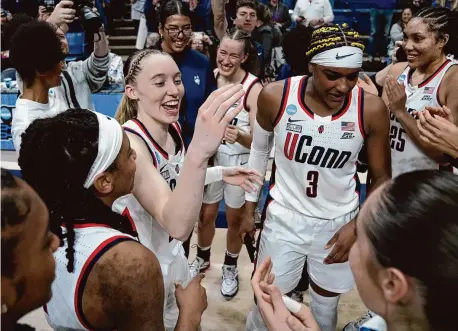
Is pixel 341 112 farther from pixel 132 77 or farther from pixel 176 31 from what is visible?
pixel 176 31

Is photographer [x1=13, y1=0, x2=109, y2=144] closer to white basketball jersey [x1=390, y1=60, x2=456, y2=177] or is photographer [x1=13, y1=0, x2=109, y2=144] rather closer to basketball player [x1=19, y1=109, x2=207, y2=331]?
basketball player [x1=19, y1=109, x2=207, y2=331]

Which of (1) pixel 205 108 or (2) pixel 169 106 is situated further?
(2) pixel 169 106

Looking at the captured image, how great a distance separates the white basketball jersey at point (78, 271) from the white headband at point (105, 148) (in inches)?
6.1

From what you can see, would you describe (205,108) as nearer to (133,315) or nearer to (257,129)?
(133,315)

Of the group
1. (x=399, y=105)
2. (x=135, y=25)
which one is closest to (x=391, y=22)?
(x=135, y=25)

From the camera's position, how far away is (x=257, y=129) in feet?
8.30

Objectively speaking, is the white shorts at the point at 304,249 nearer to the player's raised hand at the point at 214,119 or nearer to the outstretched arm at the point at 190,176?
the outstretched arm at the point at 190,176

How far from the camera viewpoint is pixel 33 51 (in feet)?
8.71

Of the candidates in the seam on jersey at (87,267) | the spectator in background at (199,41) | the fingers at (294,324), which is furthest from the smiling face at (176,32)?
the fingers at (294,324)

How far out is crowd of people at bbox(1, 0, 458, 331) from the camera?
982 millimetres

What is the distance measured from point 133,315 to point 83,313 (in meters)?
0.14

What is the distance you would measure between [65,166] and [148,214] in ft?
2.06

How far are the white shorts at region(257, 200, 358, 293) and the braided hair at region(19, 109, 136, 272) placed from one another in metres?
1.19

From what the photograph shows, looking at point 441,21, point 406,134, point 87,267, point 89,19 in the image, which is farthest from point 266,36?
point 87,267
